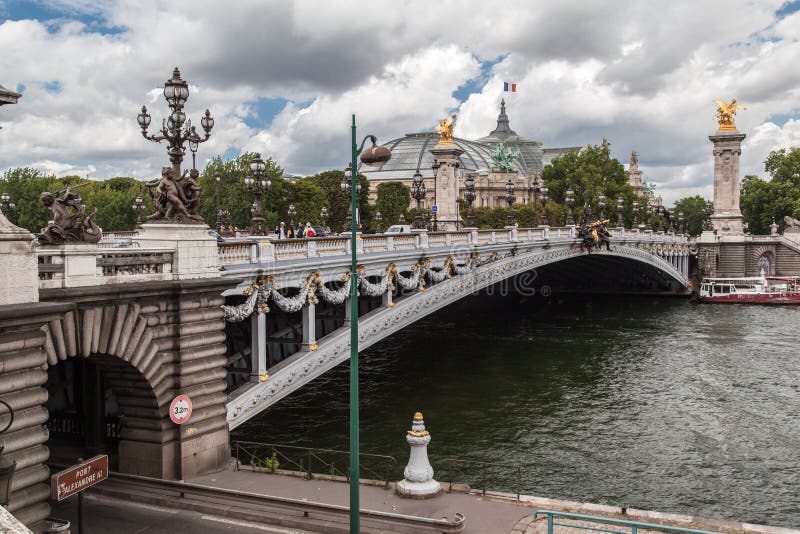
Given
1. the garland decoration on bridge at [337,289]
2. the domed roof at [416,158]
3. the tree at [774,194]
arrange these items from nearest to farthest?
1. the garland decoration on bridge at [337,289]
2. the tree at [774,194]
3. the domed roof at [416,158]

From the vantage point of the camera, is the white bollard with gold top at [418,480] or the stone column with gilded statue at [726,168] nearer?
the white bollard with gold top at [418,480]

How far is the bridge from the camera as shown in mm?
12477

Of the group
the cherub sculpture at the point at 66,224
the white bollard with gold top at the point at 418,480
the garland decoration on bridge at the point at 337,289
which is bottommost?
the white bollard with gold top at the point at 418,480

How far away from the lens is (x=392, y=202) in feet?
357

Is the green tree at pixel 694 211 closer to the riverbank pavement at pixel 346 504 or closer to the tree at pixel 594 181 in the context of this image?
the tree at pixel 594 181

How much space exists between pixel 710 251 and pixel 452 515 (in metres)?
74.1

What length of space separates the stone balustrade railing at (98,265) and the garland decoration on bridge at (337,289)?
8.82ft

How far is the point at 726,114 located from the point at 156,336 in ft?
273

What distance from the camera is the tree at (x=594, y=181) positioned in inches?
3716

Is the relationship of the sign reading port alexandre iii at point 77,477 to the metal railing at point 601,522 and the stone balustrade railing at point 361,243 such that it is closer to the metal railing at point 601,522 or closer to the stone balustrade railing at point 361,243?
the metal railing at point 601,522

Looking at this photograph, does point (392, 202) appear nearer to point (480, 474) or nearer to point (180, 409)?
point (480, 474)

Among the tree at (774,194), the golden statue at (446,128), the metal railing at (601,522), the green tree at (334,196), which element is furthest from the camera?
the green tree at (334,196)

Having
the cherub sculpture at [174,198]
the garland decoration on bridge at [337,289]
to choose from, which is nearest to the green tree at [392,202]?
the garland decoration on bridge at [337,289]

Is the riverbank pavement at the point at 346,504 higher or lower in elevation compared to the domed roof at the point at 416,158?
lower
